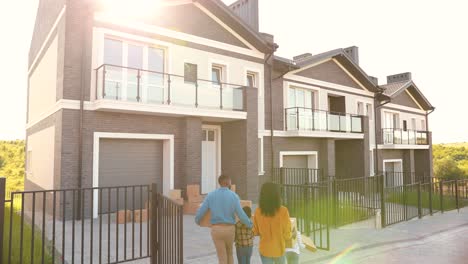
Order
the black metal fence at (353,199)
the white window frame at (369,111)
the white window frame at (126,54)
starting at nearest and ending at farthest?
the black metal fence at (353,199), the white window frame at (126,54), the white window frame at (369,111)

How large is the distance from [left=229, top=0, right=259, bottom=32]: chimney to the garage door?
7960mm

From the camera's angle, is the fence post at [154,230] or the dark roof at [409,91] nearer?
the fence post at [154,230]

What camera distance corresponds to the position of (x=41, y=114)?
13617mm

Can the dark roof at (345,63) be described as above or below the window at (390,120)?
above

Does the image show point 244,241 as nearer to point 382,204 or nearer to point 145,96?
point 382,204

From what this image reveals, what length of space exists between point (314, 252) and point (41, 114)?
12.1 meters

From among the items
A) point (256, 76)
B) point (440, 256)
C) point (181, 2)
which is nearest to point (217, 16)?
point (181, 2)

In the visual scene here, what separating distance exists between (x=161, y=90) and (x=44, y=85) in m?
5.80

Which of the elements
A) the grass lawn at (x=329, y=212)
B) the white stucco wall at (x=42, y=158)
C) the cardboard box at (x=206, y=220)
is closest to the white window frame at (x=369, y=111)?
the grass lawn at (x=329, y=212)

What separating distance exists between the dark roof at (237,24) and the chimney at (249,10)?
0.97 m

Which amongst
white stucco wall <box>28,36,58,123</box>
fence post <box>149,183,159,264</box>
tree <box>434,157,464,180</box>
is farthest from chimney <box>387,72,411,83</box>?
fence post <box>149,183,159,264</box>

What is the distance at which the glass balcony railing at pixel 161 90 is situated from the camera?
10.5m

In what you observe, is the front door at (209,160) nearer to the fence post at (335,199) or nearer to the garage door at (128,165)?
the garage door at (128,165)

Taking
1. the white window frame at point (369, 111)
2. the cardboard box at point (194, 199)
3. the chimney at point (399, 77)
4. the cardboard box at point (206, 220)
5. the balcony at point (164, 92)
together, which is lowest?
the cardboard box at point (194, 199)
